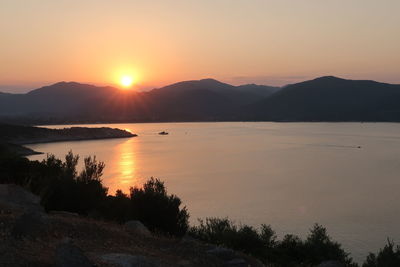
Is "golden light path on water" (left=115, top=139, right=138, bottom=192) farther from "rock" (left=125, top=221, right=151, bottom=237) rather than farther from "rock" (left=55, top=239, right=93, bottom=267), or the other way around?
"rock" (left=55, top=239, right=93, bottom=267)

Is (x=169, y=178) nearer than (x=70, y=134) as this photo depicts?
Yes

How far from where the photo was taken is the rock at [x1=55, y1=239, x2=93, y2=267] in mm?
8578

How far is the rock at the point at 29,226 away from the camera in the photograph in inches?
443

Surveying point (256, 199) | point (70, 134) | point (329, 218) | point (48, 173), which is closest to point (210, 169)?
point (256, 199)

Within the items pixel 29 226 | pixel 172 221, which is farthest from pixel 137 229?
pixel 172 221

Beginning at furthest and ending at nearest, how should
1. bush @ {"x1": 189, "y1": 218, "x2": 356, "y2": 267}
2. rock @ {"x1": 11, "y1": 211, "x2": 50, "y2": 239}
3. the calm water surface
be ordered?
the calm water surface
bush @ {"x1": 189, "y1": 218, "x2": 356, "y2": 267}
rock @ {"x1": 11, "y1": 211, "x2": 50, "y2": 239}

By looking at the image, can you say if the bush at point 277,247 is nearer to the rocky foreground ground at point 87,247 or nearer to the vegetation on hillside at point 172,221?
the vegetation on hillside at point 172,221

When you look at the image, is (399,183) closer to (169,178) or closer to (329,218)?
(329,218)

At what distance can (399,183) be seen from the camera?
193 ft

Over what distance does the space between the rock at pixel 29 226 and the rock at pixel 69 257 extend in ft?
10.3

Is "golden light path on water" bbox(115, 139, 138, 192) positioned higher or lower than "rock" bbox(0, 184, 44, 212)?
lower

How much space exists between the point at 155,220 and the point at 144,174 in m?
50.0

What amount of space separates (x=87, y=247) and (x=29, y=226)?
168 centimetres

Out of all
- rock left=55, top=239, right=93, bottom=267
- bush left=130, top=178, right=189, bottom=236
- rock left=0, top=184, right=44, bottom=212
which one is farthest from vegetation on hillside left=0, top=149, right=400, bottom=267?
rock left=55, top=239, right=93, bottom=267
